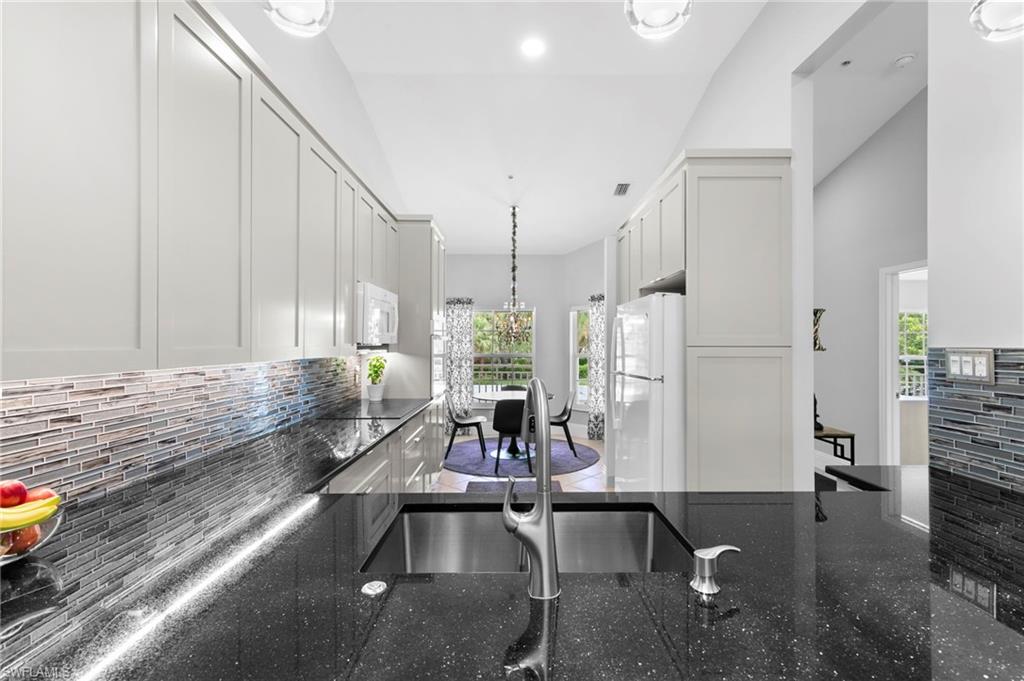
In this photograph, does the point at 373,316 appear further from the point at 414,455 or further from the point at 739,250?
the point at 739,250

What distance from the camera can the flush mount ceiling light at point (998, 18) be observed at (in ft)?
3.82

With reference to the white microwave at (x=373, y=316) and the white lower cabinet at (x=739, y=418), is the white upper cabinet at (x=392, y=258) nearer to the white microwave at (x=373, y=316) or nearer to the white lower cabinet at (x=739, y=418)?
the white microwave at (x=373, y=316)

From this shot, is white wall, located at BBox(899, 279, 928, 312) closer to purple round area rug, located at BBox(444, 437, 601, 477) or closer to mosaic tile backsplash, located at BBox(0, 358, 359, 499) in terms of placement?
purple round area rug, located at BBox(444, 437, 601, 477)

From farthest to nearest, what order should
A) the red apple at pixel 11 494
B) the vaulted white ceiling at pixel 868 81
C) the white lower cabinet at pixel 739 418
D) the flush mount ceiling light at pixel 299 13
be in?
the vaulted white ceiling at pixel 868 81
the white lower cabinet at pixel 739 418
the flush mount ceiling light at pixel 299 13
the red apple at pixel 11 494

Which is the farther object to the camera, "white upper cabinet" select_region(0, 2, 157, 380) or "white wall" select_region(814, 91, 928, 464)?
"white wall" select_region(814, 91, 928, 464)

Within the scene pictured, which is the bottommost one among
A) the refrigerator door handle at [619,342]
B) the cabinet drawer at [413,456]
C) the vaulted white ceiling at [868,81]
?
the cabinet drawer at [413,456]

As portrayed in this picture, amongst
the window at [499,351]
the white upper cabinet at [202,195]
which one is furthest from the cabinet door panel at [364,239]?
the window at [499,351]

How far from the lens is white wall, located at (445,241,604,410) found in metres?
7.10

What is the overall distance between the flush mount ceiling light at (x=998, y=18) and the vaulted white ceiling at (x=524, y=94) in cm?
213

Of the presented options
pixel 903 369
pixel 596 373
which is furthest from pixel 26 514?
pixel 903 369

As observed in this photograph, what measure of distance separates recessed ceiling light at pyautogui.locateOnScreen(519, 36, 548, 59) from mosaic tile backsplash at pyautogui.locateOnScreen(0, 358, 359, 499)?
2.91 m

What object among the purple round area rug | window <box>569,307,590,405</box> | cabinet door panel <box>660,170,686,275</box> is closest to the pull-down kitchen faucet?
cabinet door panel <box>660,170,686,275</box>

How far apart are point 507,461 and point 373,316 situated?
2850 mm

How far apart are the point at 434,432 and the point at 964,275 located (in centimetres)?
363
